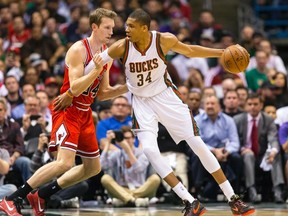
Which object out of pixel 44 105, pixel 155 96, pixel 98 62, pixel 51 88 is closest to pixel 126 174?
pixel 44 105

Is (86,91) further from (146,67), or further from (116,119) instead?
(116,119)

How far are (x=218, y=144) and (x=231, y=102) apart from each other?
102 cm

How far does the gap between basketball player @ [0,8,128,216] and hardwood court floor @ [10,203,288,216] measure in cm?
89

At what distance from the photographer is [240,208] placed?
9867 mm

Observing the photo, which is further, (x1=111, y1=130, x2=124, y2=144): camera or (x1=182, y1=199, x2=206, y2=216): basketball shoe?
(x1=111, y1=130, x2=124, y2=144): camera

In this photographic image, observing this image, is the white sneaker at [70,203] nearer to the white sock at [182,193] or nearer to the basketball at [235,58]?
the white sock at [182,193]

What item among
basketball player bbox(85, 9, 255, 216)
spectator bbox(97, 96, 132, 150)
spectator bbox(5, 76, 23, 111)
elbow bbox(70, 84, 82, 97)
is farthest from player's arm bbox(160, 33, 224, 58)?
spectator bbox(5, 76, 23, 111)

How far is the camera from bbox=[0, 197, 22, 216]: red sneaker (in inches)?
392

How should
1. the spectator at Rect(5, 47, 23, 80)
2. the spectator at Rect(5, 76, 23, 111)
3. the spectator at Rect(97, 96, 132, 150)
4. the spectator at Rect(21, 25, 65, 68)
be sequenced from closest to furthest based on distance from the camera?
the spectator at Rect(97, 96, 132, 150) < the spectator at Rect(5, 76, 23, 111) < the spectator at Rect(5, 47, 23, 80) < the spectator at Rect(21, 25, 65, 68)

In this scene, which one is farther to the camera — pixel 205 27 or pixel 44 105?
pixel 205 27

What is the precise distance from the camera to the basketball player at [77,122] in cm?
990

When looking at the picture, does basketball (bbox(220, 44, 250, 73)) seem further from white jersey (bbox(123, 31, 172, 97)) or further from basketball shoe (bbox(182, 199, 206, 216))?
basketball shoe (bbox(182, 199, 206, 216))

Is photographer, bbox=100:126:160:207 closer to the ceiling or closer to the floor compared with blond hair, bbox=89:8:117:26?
closer to the floor

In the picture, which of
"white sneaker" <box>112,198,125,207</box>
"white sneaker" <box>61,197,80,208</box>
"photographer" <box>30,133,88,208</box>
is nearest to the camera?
"photographer" <box>30,133,88,208</box>
